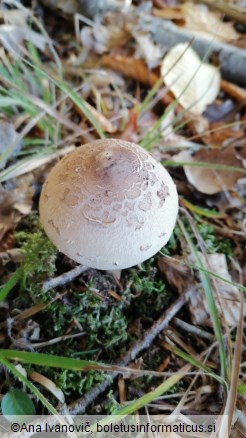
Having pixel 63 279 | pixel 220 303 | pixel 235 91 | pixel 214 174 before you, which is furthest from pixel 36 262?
pixel 235 91

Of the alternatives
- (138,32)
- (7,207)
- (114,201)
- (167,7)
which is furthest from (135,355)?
(167,7)

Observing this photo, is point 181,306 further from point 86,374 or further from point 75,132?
point 75,132

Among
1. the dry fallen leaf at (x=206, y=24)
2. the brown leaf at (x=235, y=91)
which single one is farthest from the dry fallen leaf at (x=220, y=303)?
the dry fallen leaf at (x=206, y=24)

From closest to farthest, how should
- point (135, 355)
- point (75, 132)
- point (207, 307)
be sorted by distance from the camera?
1. point (135, 355)
2. point (207, 307)
3. point (75, 132)

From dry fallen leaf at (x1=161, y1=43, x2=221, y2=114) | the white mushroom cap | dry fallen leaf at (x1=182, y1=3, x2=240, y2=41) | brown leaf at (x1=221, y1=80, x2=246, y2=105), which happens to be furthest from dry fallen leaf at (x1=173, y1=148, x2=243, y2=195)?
dry fallen leaf at (x1=182, y1=3, x2=240, y2=41)

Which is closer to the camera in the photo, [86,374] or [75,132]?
[86,374]

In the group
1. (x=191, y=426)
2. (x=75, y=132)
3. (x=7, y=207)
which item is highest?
(x=75, y=132)

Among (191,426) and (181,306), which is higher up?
(181,306)
